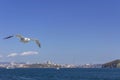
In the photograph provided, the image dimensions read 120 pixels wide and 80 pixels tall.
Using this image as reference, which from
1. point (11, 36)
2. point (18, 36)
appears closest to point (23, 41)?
point (18, 36)

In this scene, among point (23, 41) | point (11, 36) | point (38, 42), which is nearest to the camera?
point (11, 36)

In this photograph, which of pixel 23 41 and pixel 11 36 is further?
pixel 23 41

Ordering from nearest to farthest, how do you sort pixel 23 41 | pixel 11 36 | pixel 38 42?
pixel 11 36, pixel 38 42, pixel 23 41

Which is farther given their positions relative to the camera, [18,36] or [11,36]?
[18,36]

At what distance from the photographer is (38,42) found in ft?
98.3

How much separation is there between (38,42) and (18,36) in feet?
4.92

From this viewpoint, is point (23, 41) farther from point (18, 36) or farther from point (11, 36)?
point (11, 36)

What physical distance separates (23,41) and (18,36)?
2.59 metres

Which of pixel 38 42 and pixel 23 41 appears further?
pixel 23 41

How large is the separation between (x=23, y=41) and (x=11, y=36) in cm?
501

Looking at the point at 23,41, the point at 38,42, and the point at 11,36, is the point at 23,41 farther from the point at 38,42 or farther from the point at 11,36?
the point at 11,36

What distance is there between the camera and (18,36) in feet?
98.6

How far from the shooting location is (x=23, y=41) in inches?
1284
